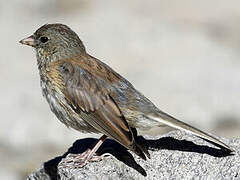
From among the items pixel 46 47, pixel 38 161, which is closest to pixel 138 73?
pixel 38 161

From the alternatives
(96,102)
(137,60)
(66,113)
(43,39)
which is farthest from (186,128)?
(137,60)

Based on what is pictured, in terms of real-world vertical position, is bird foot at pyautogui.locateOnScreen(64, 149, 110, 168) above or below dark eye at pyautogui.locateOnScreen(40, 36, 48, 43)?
below

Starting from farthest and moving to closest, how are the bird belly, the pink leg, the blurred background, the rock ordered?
the blurred background → the bird belly → the pink leg → the rock

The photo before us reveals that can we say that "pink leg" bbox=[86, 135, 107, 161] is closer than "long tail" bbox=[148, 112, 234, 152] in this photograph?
No

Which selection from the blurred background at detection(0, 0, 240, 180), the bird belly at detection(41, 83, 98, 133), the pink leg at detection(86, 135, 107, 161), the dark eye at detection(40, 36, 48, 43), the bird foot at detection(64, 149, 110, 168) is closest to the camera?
the bird foot at detection(64, 149, 110, 168)

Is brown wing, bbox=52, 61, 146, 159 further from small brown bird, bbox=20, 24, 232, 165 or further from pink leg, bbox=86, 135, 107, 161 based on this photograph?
pink leg, bbox=86, 135, 107, 161

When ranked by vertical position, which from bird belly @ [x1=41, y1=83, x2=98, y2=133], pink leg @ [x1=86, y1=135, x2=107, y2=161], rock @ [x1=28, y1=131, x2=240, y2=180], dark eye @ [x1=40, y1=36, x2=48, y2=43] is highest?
dark eye @ [x1=40, y1=36, x2=48, y2=43]

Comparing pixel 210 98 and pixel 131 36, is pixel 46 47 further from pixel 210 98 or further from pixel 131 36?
pixel 131 36

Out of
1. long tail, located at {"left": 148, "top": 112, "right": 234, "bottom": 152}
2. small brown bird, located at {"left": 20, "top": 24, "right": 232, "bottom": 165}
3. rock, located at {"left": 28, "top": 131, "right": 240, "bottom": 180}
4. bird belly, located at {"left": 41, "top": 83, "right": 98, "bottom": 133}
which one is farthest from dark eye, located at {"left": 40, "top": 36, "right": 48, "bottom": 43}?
long tail, located at {"left": 148, "top": 112, "right": 234, "bottom": 152}

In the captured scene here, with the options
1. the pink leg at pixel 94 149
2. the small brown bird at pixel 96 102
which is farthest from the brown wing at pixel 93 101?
the pink leg at pixel 94 149
